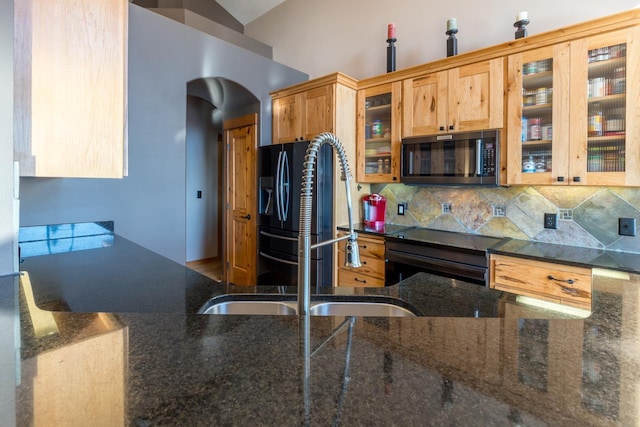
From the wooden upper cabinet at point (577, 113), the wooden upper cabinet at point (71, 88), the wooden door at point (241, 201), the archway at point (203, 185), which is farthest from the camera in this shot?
the archway at point (203, 185)

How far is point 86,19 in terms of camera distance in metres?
1.62

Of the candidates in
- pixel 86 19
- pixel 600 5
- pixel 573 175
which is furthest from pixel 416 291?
pixel 600 5

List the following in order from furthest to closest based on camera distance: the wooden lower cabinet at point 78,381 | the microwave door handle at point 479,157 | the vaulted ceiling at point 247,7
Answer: the vaulted ceiling at point 247,7 → the microwave door handle at point 479,157 → the wooden lower cabinet at point 78,381

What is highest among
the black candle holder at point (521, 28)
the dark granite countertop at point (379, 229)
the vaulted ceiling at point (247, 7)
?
the vaulted ceiling at point (247, 7)

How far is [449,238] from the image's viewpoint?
8.91 feet

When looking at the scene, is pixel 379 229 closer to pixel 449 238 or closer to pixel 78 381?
pixel 449 238

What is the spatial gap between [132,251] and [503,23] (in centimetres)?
328

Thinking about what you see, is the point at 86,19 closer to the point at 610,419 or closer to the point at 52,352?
the point at 52,352

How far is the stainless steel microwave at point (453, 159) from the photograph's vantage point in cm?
252

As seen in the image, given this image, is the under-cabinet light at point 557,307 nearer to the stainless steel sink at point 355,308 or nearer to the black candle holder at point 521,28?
the stainless steel sink at point 355,308

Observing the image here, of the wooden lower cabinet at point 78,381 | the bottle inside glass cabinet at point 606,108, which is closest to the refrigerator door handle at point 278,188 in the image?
the bottle inside glass cabinet at point 606,108

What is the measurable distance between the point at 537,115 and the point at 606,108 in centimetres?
37

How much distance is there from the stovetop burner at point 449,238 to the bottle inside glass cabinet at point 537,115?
0.60 m

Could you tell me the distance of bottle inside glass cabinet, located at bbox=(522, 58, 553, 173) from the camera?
232cm
